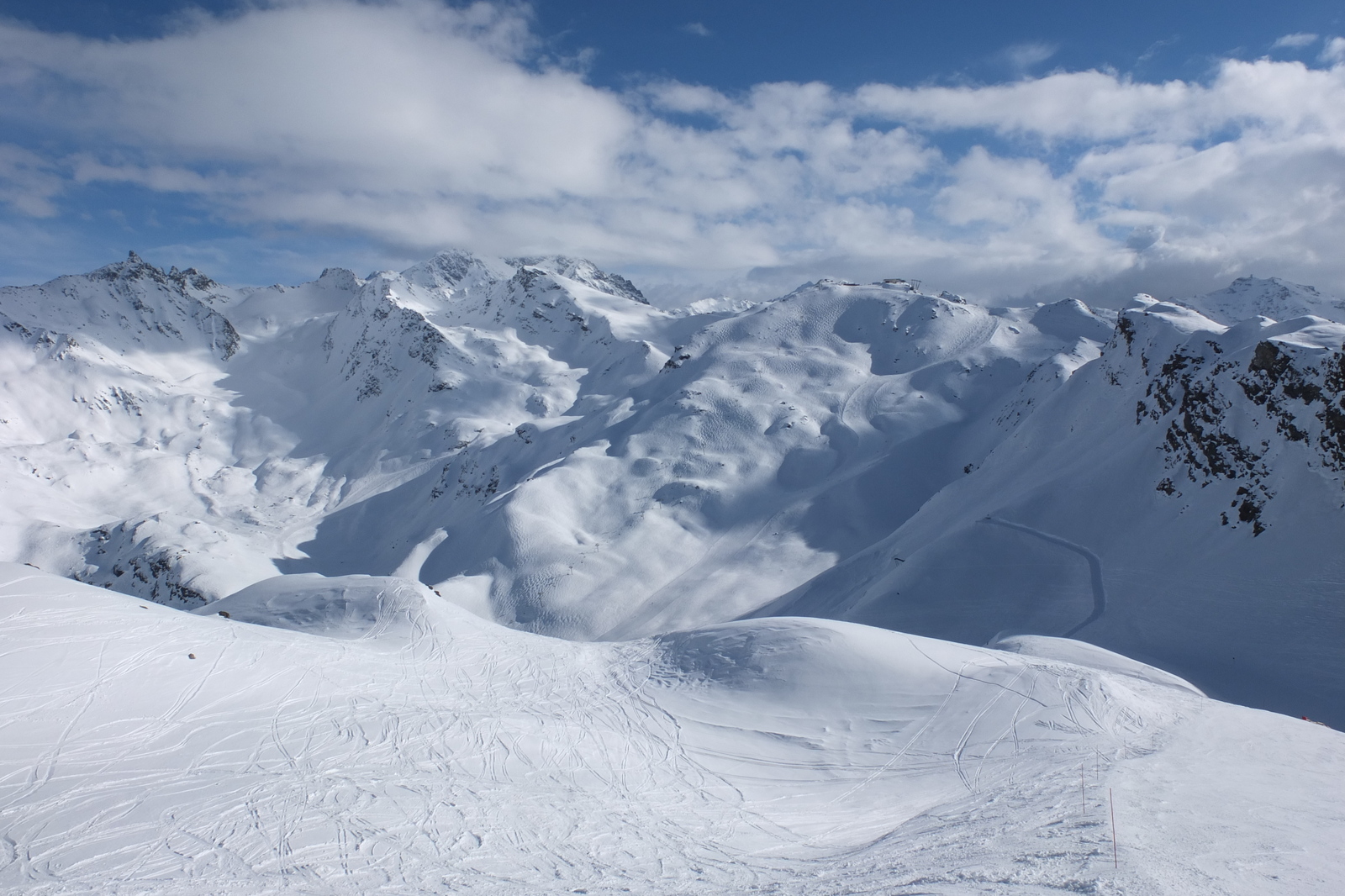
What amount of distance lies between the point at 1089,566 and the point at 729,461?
45664mm

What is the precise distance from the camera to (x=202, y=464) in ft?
474

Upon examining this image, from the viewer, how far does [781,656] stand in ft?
63.2

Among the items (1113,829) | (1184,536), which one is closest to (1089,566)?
(1184,536)

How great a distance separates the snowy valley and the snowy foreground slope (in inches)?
3.4

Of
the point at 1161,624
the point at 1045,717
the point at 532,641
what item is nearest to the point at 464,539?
the point at 532,641

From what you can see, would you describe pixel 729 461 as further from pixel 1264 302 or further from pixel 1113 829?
pixel 1264 302

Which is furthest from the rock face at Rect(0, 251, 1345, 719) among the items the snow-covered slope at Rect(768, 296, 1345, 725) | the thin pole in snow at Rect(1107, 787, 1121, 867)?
the thin pole in snow at Rect(1107, 787, 1121, 867)

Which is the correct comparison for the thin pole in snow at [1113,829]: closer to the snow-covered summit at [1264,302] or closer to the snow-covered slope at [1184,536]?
the snow-covered slope at [1184,536]

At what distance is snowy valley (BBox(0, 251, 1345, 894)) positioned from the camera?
34.2 feet

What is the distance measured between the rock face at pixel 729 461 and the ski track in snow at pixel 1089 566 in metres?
0.19

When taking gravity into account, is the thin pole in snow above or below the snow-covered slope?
below

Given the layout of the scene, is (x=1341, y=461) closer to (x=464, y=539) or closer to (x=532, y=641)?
(x=532, y=641)

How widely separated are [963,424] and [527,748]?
75518 mm

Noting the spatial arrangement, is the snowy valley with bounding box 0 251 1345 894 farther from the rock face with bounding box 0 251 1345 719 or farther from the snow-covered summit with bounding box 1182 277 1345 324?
the snow-covered summit with bounding box 1182 277 1345 324
